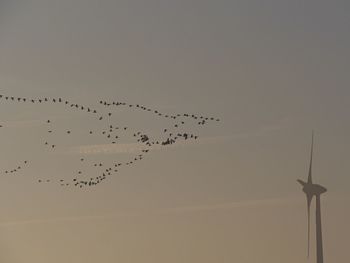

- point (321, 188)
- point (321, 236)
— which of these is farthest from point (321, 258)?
point (321, 188)

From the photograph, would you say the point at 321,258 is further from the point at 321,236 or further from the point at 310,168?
the point at 310,168

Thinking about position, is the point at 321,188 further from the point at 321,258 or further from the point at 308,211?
the point at 321,258

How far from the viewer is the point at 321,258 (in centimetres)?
4784

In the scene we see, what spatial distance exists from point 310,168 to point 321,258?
6991 mm

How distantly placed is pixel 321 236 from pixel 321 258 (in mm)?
1659

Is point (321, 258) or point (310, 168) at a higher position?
point (310, 168)

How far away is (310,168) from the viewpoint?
163 feet

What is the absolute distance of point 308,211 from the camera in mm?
50156

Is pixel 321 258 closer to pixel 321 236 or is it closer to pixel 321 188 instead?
pixel 321 236

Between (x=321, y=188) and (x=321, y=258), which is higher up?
(x=321, y=188)

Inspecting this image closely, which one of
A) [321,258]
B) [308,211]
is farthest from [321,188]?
[321,258]

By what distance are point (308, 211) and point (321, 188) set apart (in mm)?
2200

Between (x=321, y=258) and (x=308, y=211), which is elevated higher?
(x=308, y=211)

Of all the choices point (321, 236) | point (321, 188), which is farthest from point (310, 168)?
point (321, 236)
